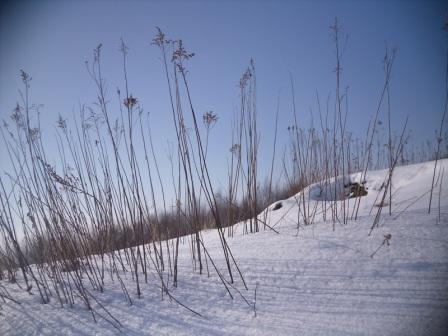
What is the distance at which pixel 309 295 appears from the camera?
0.68m

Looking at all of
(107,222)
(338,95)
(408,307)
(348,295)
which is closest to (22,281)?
(107,222)

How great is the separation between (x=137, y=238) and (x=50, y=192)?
49 cm

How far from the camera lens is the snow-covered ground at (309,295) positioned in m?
0.55

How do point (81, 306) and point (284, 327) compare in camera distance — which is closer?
point (284, 327)

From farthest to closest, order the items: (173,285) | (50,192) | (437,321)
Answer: (50,192) < (173,285) < (437,321)

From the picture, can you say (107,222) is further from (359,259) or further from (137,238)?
(359,259)

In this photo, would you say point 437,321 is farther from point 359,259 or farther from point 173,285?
point 173,285

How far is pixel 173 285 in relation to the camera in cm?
91

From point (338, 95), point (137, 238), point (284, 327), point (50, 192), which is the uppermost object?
point (338, 95)

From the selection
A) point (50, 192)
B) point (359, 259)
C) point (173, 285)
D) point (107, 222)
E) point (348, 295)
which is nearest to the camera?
point (348, 295)

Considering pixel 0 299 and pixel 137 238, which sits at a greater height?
pixel 137 238

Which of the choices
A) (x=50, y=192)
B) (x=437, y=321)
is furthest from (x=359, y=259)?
(x=50, y=192)

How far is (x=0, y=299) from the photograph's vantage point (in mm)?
1089

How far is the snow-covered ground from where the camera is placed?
0.55 meters
